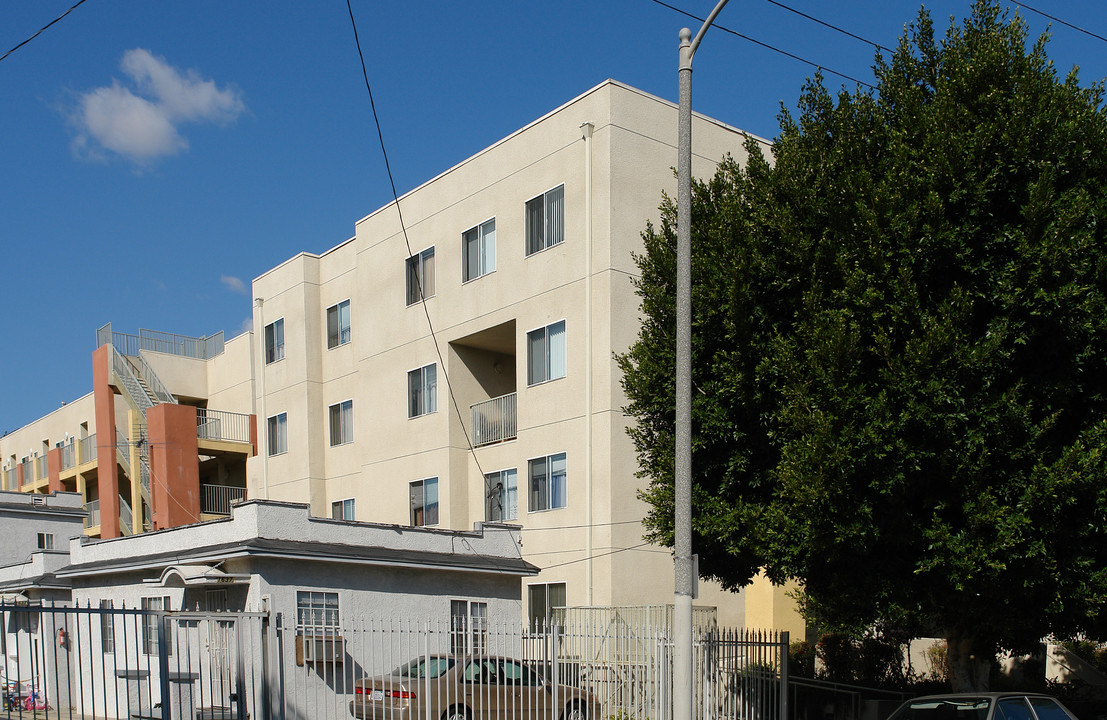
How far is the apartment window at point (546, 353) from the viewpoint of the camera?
85.0 ft

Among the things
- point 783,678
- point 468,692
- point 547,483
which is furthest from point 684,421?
point 547,483

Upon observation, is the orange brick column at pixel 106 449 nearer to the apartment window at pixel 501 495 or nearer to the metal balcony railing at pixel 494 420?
the metal balcony railing at pixel 494 420

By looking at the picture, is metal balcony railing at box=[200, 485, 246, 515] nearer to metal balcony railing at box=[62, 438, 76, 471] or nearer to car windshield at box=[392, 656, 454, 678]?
metal balcony railing at box=[62, 438, 76, 471]

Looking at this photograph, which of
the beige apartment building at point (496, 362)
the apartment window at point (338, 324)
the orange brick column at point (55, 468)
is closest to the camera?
the beige apartment building at point (496, 362)

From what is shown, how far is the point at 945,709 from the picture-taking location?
1300 cm

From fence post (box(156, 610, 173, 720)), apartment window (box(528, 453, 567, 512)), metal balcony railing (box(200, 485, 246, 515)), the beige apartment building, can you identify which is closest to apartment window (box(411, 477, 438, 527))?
the beige apartment building

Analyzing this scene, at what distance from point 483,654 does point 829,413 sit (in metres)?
6.18

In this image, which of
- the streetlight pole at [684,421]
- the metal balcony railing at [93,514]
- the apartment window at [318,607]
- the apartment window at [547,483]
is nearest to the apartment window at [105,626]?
the apartment window at [318,607]

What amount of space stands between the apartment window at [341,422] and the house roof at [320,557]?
11595 millimetres

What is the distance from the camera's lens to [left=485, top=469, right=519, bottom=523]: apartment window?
27.1 meters

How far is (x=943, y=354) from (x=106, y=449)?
113ft

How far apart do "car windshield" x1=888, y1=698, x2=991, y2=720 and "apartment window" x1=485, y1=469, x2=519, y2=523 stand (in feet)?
47.3

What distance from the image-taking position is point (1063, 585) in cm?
1305

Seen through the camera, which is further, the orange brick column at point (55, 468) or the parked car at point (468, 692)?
the orange brick column at point (55, 468)
